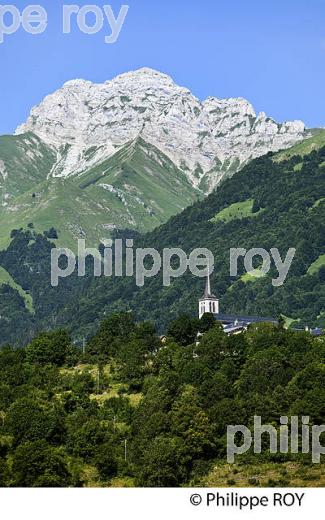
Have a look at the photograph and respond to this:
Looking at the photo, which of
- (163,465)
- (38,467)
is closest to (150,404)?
(163,465)

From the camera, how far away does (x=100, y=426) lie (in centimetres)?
12212

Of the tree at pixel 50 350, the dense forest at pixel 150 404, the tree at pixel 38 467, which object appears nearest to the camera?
the tree at pixel 38 467

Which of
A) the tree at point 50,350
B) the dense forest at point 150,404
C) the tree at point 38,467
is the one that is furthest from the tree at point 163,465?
the tree at point 50,350

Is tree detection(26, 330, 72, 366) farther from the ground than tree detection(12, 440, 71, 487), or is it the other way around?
tree detection(26, 330, 72, 366)

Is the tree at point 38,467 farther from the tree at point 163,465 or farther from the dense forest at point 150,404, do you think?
the tree at point 163,465

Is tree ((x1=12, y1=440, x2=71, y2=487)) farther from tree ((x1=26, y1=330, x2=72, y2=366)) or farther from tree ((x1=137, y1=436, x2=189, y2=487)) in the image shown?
tree ((x1=26, y1=330, x2=72, y2=366))

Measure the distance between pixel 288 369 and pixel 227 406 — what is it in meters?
12.9

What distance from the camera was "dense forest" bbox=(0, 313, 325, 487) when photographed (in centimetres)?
10731

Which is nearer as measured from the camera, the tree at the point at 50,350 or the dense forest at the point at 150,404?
the dense forest at the point at 150,404

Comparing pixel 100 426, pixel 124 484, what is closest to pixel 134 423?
pixel 100 426

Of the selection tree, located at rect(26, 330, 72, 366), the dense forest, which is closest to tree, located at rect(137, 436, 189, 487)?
the dense forest

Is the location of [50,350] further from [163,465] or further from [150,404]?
[163,465]

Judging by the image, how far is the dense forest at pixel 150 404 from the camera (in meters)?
107

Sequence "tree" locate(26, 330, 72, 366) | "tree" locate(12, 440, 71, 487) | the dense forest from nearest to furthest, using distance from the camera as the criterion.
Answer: "tree" locate(12, 440, 71, 487) < the dense forest < "tree" locate(26, 330, 72, 366)
